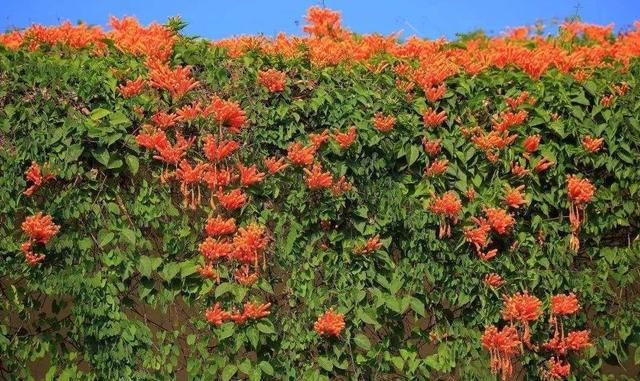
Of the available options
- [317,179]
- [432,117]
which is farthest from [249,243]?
[432,117]

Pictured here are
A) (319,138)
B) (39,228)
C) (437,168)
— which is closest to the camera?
(39,228)

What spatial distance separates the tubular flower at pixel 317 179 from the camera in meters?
4.76

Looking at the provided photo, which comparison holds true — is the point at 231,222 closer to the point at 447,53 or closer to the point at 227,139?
the point at 227,139

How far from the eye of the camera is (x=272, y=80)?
4.89 m

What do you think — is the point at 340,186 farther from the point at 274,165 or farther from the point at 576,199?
the point at 576,199

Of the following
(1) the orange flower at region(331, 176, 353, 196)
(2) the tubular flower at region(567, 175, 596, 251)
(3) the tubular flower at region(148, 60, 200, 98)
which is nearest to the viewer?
(3) the tubular flower at region(148, 60, 200, 98)

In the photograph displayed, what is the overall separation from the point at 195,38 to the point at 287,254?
149 centimetres

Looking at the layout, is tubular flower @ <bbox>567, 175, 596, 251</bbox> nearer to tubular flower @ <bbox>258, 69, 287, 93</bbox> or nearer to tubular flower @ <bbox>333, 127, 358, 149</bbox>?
tubular flower @ <bbox>333, 127, 358, 149</bbox>

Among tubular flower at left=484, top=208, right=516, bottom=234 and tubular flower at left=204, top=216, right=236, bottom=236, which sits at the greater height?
tubular flower at left=484, top=208, right=516, bottom=234

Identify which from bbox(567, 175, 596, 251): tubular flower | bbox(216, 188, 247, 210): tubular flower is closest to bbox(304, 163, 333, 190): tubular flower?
bbox(216, 188, 247, 210): tubular flower

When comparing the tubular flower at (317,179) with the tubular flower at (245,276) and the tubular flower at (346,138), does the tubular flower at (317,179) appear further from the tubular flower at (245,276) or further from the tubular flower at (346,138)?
the tubular flower at (245,276)

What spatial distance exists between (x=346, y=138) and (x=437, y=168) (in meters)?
0.60

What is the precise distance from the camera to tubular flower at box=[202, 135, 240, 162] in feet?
15.3

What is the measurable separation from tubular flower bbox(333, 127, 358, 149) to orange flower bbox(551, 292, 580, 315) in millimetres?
1646
